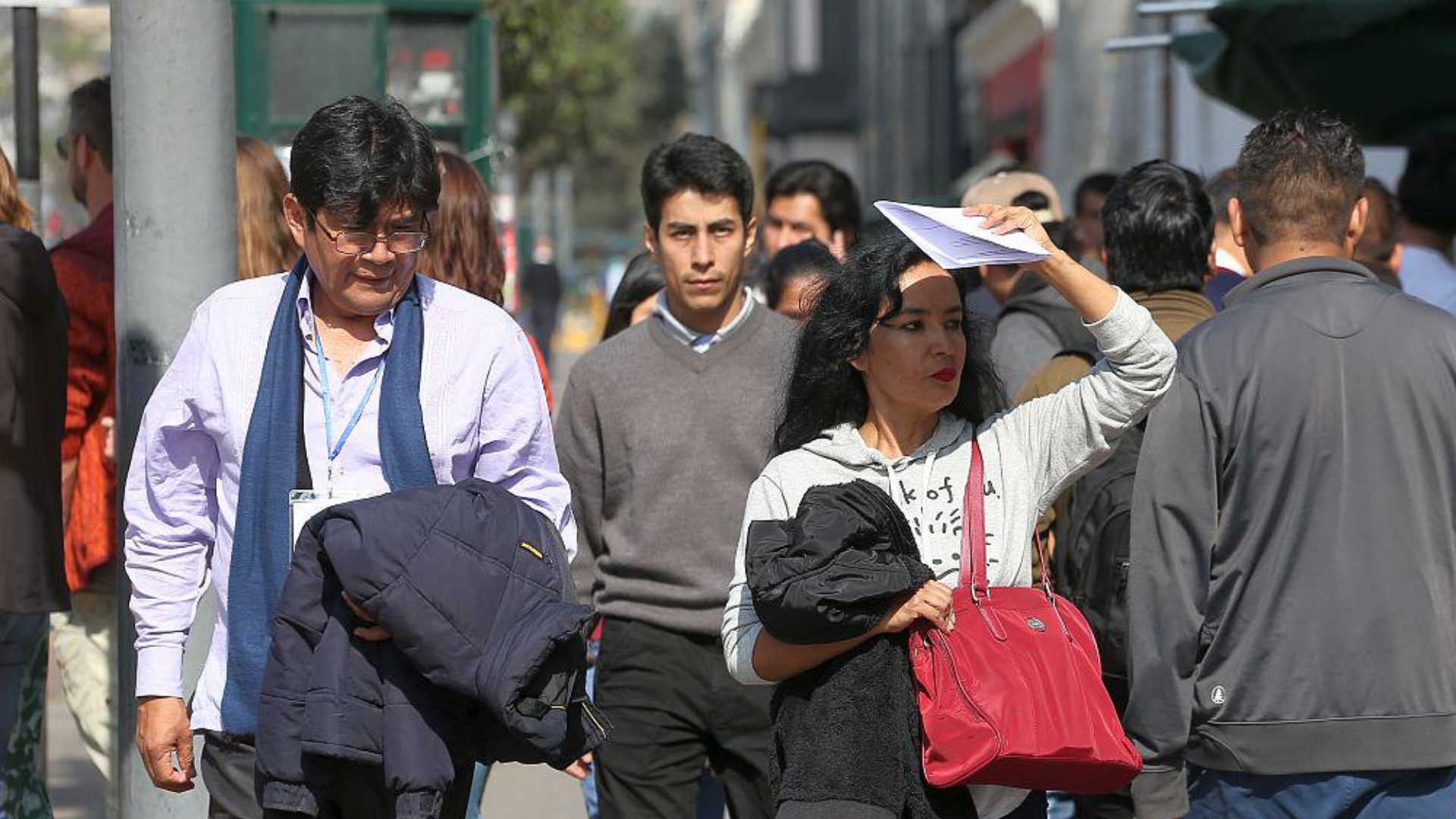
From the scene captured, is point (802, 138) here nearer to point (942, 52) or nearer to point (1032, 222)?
point (942, 52)

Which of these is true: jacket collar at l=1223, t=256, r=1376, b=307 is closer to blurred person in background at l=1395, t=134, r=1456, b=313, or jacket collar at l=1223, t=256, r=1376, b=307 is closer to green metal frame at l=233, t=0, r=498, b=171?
blurred person in background at l=1395, t=134, r=1456, b=313

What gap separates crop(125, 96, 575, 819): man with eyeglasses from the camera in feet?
12.2

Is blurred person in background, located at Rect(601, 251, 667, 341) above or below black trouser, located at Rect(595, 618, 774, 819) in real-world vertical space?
above

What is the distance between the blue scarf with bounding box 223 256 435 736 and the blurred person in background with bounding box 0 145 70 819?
1.19m

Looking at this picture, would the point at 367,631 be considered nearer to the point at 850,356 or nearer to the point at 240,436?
the point at 240,436

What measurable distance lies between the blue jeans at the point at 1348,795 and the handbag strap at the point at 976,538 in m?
0.56

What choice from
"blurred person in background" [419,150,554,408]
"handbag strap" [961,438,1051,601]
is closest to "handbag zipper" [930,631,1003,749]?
"handbag strap" [961,438,1051,601]

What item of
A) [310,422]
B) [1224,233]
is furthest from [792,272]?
[310,422]

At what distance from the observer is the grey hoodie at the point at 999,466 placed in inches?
148

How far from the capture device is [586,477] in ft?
17.3

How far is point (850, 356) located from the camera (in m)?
3.95

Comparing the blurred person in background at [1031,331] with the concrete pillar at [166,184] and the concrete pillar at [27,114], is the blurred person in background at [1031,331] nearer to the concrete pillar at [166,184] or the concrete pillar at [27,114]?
the concrete pillar at [166,184]

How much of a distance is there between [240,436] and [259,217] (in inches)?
63.1

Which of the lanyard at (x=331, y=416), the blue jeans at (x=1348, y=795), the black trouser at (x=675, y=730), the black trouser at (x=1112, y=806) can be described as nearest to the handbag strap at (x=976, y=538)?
the blue jeans at (x=1348, y=795)
